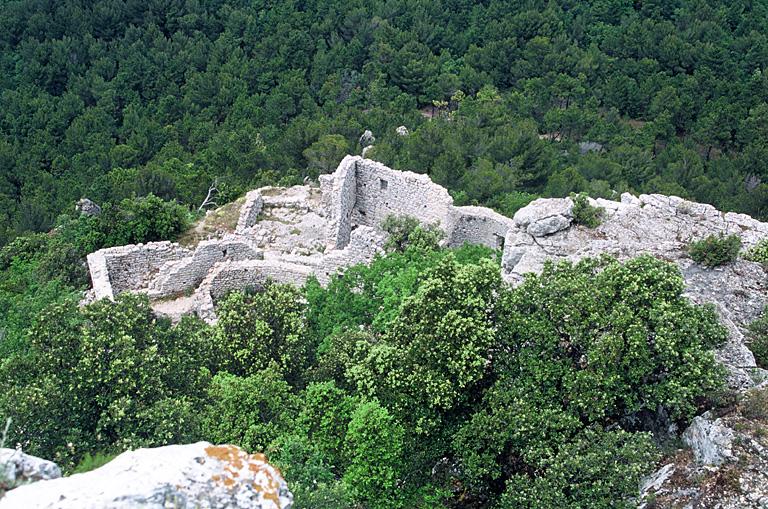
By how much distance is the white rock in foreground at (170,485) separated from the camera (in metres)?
9.14

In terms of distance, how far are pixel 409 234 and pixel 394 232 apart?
0.46 m

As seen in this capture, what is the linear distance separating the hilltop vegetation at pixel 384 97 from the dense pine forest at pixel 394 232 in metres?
0.19

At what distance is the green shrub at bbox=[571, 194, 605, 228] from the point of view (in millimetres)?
24125

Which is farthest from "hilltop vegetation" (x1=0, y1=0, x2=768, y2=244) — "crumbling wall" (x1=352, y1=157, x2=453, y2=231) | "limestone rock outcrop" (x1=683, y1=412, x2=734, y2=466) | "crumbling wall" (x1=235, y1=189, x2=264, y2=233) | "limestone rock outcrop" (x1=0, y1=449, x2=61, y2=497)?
"limestone rock outcrop" (x1=0, y1=449, x2=61, y2=497)

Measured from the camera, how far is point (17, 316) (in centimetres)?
2673

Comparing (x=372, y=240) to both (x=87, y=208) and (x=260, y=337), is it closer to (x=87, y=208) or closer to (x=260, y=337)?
(x=260, y=337)

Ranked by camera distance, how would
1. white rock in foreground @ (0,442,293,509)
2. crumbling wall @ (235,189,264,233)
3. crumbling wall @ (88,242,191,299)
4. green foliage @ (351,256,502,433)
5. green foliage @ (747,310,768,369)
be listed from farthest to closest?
crumbling wall @ (235,189,264,233), crumbling wall @ (88,242,191,299), green foliage @ (747,310,768,369), green foliage @ (351,256,502,433), white rock in foreground @ (0,442,293,509)

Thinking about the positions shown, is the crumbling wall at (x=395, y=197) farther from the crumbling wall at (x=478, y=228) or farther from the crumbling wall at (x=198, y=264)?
the crumbling wall at (x=198, y=264)

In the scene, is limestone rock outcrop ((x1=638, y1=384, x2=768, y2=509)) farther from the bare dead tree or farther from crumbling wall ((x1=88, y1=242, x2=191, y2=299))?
the bare dead tree

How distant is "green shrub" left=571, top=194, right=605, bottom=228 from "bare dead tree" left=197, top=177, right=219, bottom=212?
46.5 ft

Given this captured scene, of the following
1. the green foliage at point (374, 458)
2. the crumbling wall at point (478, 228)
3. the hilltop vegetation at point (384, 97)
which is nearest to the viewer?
the green foliage at point (374, 458)

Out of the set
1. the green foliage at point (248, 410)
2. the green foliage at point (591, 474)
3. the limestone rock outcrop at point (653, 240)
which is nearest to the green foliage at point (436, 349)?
the green foliage at point (248, 410)

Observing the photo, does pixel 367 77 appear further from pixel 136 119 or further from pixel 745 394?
pixel 745 394

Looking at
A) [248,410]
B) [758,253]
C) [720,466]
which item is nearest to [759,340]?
[758,253]
